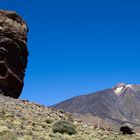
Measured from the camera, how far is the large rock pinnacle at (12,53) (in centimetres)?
4984

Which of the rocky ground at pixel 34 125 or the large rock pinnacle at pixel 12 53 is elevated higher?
Result: the large rock pinnacle at pixel 12 53

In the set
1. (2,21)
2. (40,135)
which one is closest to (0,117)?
(40,135)

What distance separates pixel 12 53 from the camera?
50812 millimetres

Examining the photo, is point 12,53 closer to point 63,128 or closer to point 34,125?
point 34,125

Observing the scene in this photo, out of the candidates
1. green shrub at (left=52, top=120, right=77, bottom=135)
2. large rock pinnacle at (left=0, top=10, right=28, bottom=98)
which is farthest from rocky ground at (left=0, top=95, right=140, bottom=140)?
large rock pinnacle at (left=0, top=10, right=28, bottom=98)

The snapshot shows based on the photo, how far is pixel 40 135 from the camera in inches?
1181

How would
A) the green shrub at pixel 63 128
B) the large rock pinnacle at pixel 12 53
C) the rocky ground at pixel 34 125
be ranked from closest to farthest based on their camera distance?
the rocky ground at pixel 34 125
the green shrub at pixel 63 128
the large rock pinnacle at pixel 12 53

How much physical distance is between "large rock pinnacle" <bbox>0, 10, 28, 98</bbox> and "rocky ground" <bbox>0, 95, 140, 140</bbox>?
16.0 ft

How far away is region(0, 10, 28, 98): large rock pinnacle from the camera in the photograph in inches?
1962

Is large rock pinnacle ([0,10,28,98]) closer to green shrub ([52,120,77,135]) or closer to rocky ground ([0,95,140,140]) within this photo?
rocky ground ([0,95,140,140])

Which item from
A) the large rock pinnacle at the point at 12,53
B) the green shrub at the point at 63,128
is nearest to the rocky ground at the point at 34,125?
the green shrub at the point at 63,128

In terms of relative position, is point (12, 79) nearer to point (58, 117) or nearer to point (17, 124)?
point (58, 117)

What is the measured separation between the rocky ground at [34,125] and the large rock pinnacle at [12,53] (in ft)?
16.0

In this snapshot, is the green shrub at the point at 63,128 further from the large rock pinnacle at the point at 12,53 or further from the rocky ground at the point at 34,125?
the large rock pinnacle at the point at 12,53
